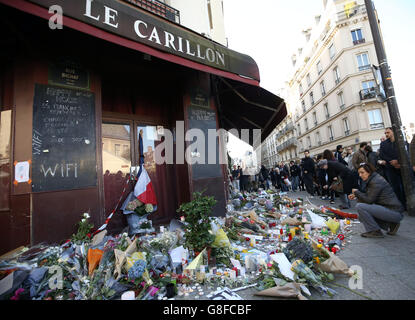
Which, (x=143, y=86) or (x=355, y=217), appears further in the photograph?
(x=143, y=86)

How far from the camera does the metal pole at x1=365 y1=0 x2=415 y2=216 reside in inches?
170

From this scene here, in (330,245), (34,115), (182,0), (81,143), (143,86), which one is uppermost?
(182,0)

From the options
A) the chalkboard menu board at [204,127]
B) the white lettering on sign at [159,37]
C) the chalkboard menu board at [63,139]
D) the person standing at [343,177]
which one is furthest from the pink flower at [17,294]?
the person standing at [343,177]

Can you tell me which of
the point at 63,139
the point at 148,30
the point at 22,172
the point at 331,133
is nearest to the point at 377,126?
the point at 331,133

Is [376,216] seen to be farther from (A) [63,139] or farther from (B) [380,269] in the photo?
(A) [63,139]

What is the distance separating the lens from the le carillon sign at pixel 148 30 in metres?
2.68

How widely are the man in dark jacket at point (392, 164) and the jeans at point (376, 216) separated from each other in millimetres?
2214

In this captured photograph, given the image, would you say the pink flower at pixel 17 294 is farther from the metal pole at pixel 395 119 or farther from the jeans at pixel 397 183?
the jeans at pixel 397 183

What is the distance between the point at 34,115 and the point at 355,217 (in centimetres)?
664

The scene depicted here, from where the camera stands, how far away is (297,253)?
2445mm

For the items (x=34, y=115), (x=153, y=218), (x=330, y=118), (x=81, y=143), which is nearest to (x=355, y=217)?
(x=153, y=218)

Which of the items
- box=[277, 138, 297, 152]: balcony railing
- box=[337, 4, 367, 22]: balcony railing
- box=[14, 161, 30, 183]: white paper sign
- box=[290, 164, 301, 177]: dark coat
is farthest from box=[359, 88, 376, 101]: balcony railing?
box=[14, 161, 30, 183]: white paper sign
